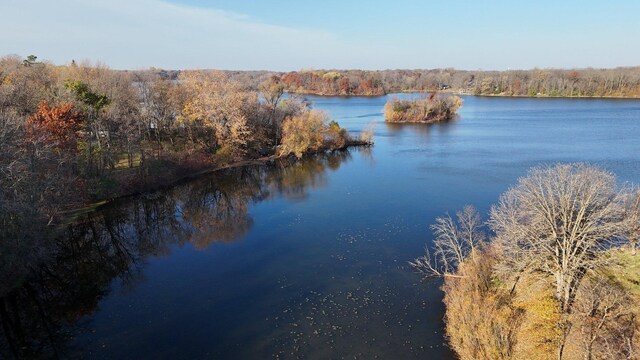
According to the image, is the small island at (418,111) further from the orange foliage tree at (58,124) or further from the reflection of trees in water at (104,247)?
the orange foliage tree at (58,124)

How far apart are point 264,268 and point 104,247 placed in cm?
1460

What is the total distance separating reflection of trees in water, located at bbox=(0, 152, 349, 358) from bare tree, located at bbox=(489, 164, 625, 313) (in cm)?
2294

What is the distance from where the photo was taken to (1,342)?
2166cm

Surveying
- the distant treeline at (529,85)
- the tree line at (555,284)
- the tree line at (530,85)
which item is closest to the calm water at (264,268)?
the tree line at (555,284)

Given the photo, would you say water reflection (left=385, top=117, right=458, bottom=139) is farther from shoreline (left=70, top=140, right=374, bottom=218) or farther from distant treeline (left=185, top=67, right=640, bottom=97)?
distant treeline (left=185, top=67, right=640, bottom=97)

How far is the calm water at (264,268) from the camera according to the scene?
21.8 m

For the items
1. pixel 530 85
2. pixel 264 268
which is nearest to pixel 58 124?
pixel 264 268

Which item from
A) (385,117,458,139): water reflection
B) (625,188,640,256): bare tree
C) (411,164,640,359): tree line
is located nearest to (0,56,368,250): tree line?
(385,117,458,139): water reflection

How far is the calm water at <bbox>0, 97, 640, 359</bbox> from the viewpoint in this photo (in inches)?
857

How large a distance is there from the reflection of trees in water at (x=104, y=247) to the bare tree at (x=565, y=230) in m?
22.9

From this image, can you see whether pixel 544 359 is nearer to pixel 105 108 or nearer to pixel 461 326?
pixel 461 326

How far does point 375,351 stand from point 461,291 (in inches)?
237

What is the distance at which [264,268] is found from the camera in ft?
97.2

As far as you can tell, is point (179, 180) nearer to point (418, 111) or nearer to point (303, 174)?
point (303, 174)
